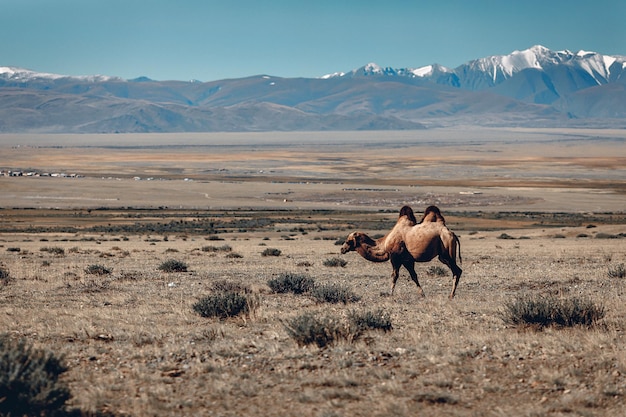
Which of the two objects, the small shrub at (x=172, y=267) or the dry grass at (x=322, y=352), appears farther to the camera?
the small shrub at (x=172, y=267)

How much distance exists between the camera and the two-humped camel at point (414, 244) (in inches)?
582

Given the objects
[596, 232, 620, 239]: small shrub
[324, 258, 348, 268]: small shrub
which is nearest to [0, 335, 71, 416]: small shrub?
[324, 258, 348, 268]: small shrub

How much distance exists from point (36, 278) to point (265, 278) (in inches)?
221

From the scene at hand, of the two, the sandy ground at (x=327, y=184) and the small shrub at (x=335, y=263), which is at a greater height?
the small shrub at (x=335, y=263)

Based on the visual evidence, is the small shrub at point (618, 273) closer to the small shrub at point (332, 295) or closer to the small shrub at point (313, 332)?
the small shrub at point (332, 295)

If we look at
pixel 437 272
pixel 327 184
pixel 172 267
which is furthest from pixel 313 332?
pixel 327 184

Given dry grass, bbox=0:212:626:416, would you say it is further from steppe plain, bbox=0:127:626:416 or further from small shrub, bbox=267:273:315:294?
small shrub, bbox=267:273:315:294

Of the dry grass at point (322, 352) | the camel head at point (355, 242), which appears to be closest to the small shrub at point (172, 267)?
the dry grass at point (322, 352)

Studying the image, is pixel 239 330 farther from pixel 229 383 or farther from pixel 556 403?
pixel 556 403

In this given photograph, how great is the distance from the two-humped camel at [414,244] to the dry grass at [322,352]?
2.65 ft

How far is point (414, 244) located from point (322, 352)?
535cm

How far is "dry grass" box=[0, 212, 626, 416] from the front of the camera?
26.8 feet

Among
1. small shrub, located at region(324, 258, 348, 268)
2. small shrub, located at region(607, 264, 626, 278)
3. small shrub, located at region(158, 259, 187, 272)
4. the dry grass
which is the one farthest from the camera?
small shrub, located at region(324, 258, 348, 268)

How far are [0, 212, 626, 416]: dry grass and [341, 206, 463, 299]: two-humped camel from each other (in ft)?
2.65
